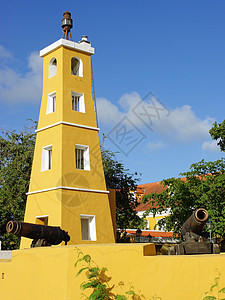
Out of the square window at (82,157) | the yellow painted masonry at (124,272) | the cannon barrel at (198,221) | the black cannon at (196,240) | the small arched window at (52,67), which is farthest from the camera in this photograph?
the small arched window at (52,67)

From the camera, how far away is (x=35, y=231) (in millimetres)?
11875

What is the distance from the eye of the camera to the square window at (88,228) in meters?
17.7

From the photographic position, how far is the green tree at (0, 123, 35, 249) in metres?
23.6

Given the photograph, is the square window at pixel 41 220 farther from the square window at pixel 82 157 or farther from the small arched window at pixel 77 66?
the small arched window at pixel 77 66

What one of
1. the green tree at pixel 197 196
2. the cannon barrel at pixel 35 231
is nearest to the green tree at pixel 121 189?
the green tree at pixel 197 196

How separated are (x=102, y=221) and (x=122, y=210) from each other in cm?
854

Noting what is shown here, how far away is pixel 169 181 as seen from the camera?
2255 centimetres

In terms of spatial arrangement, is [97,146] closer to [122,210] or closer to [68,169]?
[68,169]

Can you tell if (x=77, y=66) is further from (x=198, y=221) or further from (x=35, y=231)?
(x=198, y=221)

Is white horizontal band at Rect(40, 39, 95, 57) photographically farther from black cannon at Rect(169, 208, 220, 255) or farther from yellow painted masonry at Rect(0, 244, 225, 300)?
black cannon at Rect(169, 208, 220, 255)

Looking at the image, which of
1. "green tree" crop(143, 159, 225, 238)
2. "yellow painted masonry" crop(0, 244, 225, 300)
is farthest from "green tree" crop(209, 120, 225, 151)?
"yellow painted masonry" crop(0, 244, 225, 300)

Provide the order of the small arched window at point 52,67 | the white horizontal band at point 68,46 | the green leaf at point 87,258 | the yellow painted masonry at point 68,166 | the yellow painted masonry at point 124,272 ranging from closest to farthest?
the yellow painted masonry at point 124,272
the green leaf at point 87,258
the yellow painted masonry at point 68,166
the white horizontal band at point 68,46
the small arched window at point 52,67

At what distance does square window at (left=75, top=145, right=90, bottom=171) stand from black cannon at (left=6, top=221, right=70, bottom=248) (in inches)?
248

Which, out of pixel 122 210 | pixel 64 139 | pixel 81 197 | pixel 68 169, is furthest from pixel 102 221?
pixel 122 210
